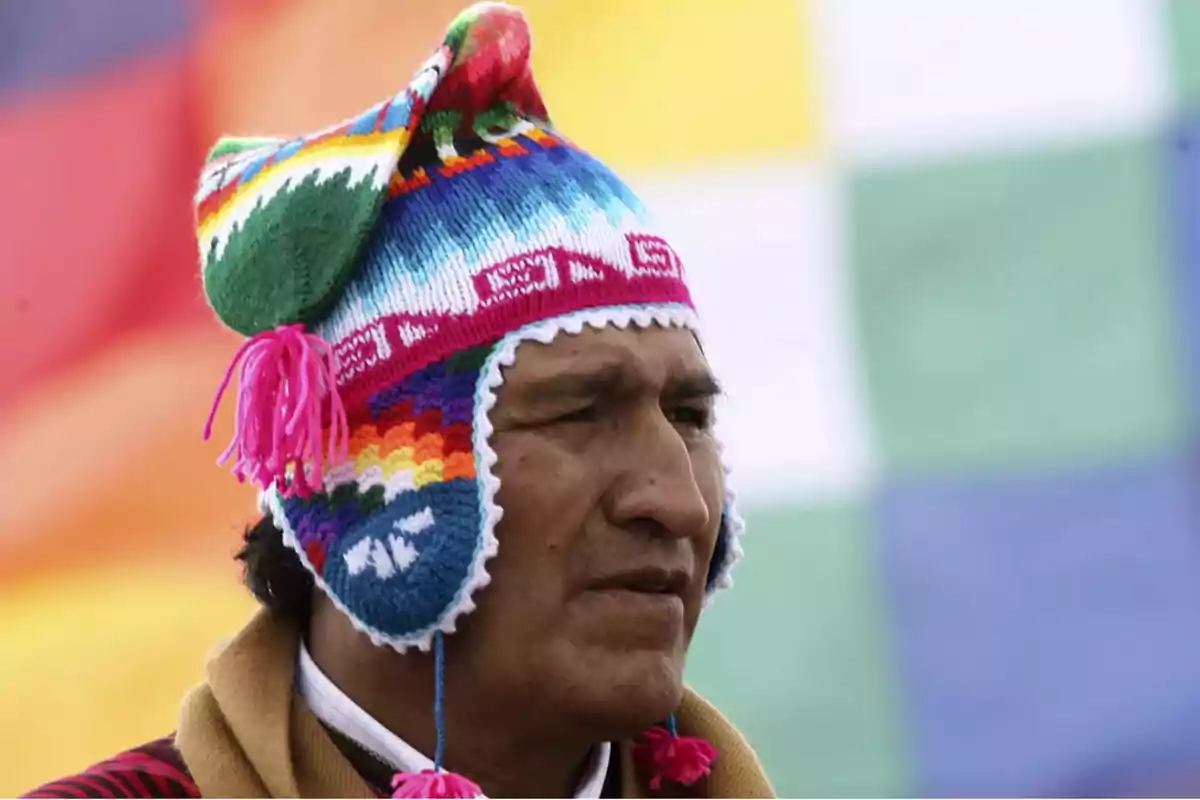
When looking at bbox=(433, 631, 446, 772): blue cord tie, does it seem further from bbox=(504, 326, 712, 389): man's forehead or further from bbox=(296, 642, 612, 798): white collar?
bbox=(504, 326, 712, 389): man's forehead

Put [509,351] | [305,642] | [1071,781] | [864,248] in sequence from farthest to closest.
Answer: [864,248]
[1071,781]
[305,642]
[509,351]

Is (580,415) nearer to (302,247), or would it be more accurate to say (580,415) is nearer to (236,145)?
(302,247)

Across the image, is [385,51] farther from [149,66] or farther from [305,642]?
[305,642]

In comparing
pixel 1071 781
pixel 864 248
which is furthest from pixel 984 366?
pixel 1071 781

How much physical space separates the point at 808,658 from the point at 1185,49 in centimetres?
149

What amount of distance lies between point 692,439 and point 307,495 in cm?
46

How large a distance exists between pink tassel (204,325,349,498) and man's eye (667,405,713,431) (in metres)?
0.39

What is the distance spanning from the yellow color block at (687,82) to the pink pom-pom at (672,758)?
5.58 feet

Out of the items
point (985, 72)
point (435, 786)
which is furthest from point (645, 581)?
point (985, 72)

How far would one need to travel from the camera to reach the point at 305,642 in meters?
2.32

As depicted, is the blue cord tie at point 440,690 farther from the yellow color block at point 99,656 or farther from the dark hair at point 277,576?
the yellow color block at point 99,656

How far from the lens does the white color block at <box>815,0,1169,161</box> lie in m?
3.82

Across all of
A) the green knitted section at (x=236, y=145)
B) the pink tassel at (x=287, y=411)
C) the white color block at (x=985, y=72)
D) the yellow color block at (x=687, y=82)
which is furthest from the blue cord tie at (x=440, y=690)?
the white color block at (x=985, y=72)

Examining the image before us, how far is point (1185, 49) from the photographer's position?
3.83 metres
